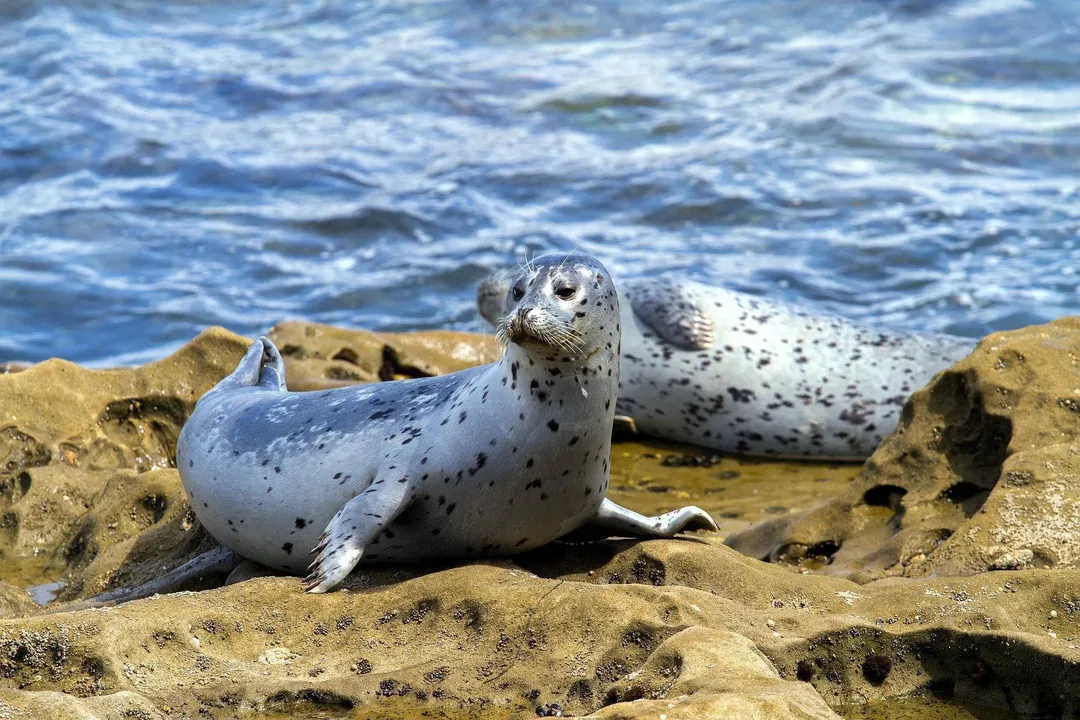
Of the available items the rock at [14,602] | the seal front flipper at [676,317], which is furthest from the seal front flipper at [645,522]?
the seal front flipper at [676,317]

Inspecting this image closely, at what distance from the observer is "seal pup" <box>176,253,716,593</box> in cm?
417

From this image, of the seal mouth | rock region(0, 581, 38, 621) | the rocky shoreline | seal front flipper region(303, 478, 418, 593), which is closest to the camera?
the rocky shoreline

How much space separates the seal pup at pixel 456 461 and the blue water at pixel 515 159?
515 cm

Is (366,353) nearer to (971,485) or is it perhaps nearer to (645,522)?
(645,522)

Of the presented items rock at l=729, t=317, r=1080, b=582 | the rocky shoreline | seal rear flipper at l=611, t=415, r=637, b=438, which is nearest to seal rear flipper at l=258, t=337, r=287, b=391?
the rocky shoreline

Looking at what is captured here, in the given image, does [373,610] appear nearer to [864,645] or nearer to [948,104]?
[864,645]

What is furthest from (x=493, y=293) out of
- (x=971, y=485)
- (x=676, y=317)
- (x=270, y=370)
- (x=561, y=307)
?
(x=561, y=307)

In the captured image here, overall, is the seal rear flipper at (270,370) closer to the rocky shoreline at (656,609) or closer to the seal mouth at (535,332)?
the rocky shoreline at (656,609)

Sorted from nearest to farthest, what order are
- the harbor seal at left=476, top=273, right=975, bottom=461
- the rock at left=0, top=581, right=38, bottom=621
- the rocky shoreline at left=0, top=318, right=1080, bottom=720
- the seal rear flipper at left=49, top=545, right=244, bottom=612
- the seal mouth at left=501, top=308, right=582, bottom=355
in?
1. the rocky shoreline at left=0, top=318, right=1080, bottom=720
2. the seal mouth at left=501, top=308, right=582, bottom=355
3. the rock at left=0, top=581, right=38, bottom=621
4. the seal rear flipper at left=49, top=545, right=244, bottom=612
5. the harbor seal at left=476, top=273, right=975, bottom=461

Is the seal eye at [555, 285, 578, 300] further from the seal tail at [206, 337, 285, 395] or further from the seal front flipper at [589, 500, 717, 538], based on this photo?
the seal tail at [206, 337, 285, 395]

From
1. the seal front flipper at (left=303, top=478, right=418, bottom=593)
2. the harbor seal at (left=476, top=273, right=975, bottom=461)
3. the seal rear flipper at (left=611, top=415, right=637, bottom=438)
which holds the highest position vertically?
the seal front flipper at (left=303, top=478, right=418, bottom=593)

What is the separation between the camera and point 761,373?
8.06 meters

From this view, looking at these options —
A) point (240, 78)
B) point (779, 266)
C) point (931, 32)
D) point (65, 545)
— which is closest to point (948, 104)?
point (931, 32)

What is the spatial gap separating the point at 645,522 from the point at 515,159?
9841 millimetres
